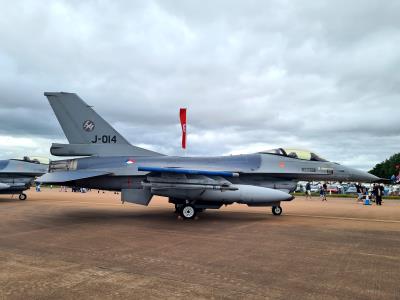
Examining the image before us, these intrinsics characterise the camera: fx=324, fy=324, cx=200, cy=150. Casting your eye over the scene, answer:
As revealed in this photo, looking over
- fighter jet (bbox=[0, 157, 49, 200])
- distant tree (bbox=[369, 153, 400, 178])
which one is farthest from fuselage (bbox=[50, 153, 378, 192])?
distant tree (bbox=[369, 153, 400, 178])

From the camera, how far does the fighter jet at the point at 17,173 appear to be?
17281 mm

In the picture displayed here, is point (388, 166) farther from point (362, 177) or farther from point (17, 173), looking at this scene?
point (17, 173)

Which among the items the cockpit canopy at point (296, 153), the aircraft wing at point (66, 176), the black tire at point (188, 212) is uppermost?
the cockpit canopy at point (296, 153)

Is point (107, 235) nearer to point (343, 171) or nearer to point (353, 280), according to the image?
point (353, 280)

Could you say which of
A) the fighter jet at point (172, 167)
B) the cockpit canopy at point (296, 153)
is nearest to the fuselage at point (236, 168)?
the fighter jet at point (172, 167)

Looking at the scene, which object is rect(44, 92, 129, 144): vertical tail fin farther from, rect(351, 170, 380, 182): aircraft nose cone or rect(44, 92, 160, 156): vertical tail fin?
rect(351, 170, 380, 182): aircraft nose cone

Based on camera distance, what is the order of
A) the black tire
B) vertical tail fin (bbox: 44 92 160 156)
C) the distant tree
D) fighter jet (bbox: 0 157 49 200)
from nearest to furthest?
the black tire
vertical tail fin (bbox: 44 92 160 156)
fighter jet (bbox: 0 157 49 200)
the distant tree

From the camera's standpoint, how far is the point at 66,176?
9648 millimetres

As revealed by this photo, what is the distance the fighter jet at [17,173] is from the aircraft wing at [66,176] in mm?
9020

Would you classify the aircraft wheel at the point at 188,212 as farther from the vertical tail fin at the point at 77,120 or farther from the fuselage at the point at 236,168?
the vertical tail fin at the point at 77,120

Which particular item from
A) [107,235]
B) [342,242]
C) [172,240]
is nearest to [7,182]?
[107,235]

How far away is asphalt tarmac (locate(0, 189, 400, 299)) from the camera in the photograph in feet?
12.2

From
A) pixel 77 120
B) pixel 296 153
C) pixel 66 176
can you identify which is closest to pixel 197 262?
pixel 66 176

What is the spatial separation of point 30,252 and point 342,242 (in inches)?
236
